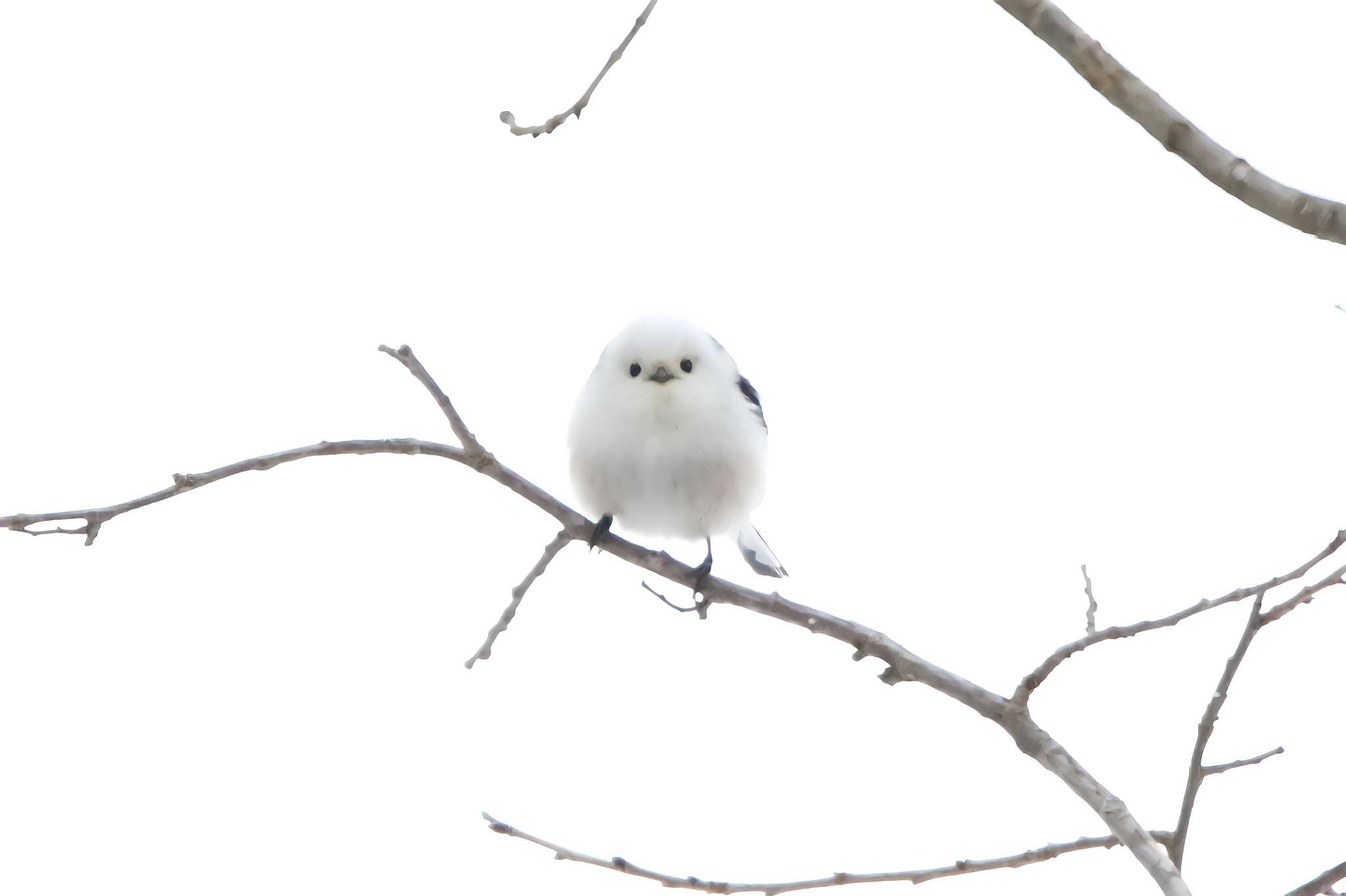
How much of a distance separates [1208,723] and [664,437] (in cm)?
205

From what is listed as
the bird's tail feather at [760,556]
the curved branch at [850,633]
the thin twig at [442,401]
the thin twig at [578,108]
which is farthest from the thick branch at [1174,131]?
the bird's tail feather at [760,556]

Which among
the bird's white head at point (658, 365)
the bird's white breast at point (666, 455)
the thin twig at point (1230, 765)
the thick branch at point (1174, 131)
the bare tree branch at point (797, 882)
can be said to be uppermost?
the bird's white head at point (658, 365)

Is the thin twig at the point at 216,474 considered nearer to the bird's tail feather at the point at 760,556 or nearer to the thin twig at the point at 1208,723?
the thin twig at the point at 1208,723

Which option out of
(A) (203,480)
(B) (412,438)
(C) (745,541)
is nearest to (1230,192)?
(B) (412,438)

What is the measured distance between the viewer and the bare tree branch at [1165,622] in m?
2.22

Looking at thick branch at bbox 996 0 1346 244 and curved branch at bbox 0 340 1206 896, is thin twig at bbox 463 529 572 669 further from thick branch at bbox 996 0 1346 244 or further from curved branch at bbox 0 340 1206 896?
thick branch at bbox 996 0 1346 244

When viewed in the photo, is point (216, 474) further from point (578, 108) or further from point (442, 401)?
point (578, 108)

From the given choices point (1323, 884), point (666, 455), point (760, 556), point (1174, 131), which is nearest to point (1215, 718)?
point (1323, 884)

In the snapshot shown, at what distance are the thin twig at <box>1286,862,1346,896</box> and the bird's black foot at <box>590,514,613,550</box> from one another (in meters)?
1.45

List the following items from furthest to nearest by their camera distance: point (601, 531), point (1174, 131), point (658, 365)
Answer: point (658, 365) < point (601, 531) < point (1174, 131)

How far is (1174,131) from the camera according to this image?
69.3 inches

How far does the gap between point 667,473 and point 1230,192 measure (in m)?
2.43

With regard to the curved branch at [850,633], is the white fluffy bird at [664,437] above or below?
above

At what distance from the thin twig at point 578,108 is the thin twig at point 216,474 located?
0.68m
